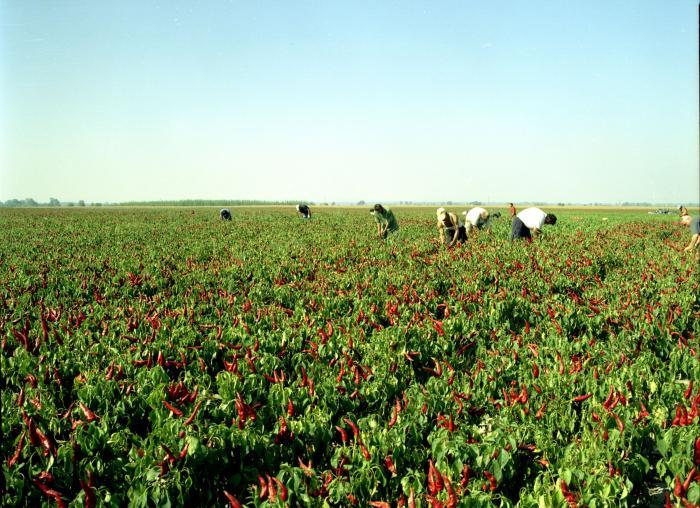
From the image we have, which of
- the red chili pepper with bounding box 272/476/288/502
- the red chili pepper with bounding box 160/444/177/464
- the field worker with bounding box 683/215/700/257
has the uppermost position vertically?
the field worker with bounding box 683/215/700/257

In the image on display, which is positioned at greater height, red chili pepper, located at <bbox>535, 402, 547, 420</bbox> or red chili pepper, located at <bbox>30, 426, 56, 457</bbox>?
red chili pepper, located at <bbox>30, 426, 56, 457</bbox>

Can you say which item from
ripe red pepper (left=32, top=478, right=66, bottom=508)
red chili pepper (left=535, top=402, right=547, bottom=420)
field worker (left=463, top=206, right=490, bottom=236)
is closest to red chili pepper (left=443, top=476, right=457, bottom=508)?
red chili pepper (left=535, top=402, right=547, bottom=420)

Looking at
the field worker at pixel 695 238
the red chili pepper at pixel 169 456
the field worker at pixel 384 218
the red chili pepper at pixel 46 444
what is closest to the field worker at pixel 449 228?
the field worker at pixel 384 218

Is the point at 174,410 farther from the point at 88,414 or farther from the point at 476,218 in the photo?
the point at 476,218

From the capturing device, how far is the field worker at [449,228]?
15342 mm

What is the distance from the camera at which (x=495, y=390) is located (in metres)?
4.21

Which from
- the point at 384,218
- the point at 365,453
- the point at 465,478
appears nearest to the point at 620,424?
the point at 465,478

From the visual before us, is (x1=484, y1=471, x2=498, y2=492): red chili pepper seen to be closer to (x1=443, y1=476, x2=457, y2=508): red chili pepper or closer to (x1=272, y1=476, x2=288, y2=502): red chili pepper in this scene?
(x1=443, y1=476, x2=457, y2=508): red chili pepper

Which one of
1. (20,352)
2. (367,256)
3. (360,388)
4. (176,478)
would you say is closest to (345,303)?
(360,388)

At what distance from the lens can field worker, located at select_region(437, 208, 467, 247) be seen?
1534cm

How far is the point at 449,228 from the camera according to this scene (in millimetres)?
15875

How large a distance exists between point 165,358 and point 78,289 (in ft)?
16.1

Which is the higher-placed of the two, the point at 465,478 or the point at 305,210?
the point at 305,210

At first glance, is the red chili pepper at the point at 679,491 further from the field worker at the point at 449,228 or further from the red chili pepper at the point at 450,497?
the field worker at the point at 449,228
